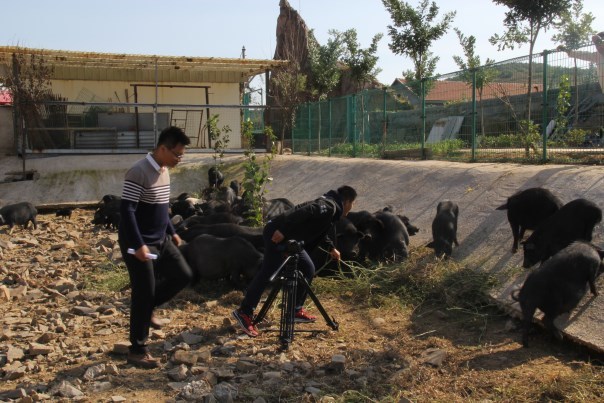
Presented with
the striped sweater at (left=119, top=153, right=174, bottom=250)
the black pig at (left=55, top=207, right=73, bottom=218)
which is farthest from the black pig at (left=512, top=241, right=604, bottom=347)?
the black pig at (left=55, top=207, right=73, bottom=218)

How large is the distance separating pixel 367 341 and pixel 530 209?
3349 millimetres

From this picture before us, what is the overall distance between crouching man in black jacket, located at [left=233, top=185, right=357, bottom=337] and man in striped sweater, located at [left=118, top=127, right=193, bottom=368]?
3.18 ft

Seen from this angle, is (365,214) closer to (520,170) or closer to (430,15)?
(520,170)

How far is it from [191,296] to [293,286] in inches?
99.9

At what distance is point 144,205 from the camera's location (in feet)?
18.5

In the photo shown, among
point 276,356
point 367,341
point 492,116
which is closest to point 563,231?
point 367,341

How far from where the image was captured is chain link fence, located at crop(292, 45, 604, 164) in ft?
38.7

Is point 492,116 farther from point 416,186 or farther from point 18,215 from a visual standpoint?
point 18,215

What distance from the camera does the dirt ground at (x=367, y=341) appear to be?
512cm

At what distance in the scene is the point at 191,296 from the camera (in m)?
8.20

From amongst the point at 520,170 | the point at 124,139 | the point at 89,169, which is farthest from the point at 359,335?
the point at 124,139

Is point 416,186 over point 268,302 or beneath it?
over

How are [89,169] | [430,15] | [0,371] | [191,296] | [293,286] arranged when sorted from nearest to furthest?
[0,371], [293,286], [191,296], [89,169], [430,15]

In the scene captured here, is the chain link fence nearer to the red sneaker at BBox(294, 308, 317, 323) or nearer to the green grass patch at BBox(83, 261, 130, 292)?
the red sneaker at BBox(294, 308, 317, 323)
